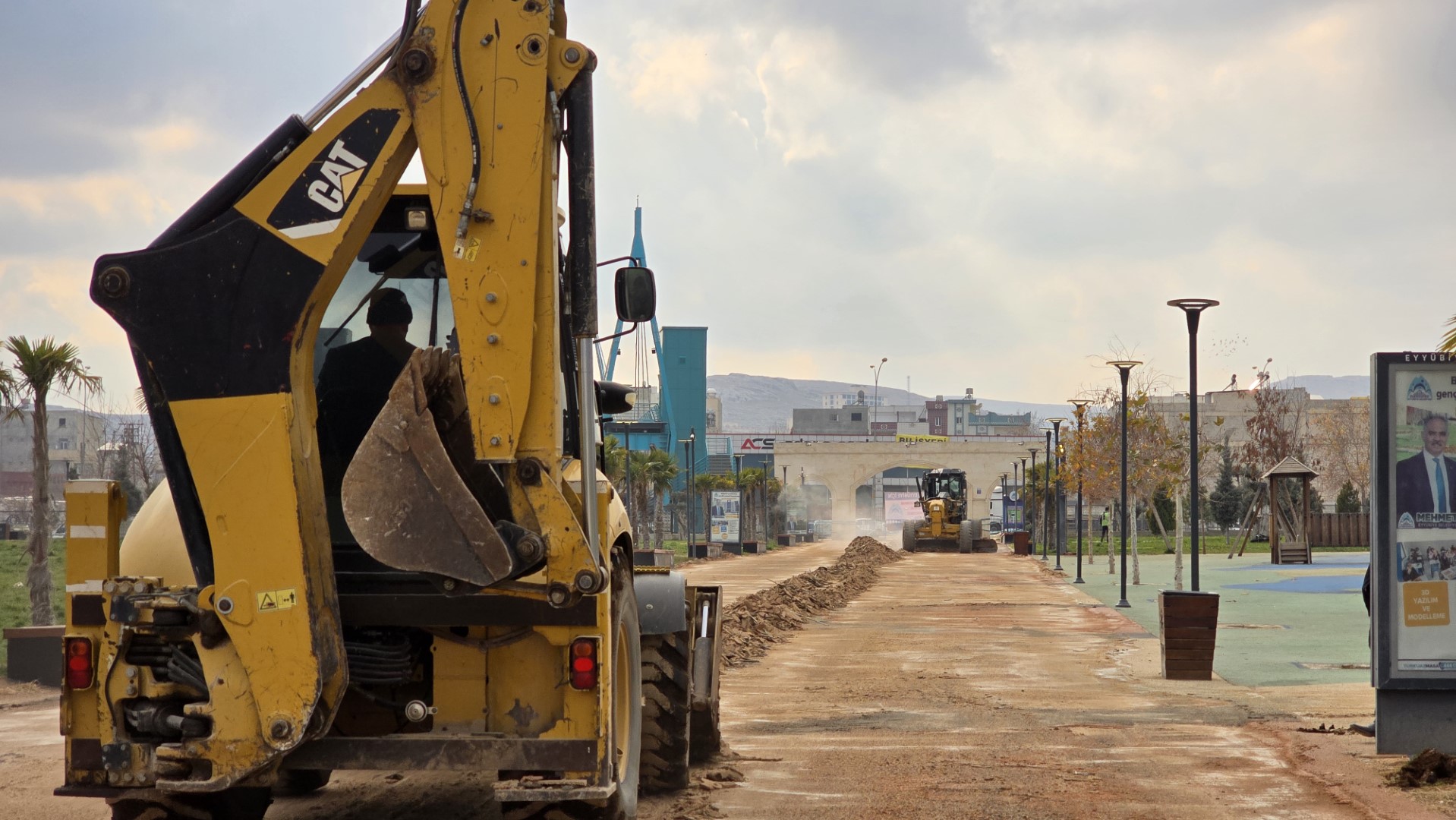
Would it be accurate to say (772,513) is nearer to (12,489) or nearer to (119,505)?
(12,489)

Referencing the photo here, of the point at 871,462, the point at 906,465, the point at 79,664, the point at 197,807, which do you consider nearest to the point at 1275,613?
the point at 197,807

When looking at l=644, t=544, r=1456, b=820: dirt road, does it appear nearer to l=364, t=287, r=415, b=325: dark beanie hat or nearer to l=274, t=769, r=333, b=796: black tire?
l=274, t=769, r=333, b=796: black tire

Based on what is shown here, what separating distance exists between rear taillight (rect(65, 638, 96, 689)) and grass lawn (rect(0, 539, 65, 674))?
9510mm

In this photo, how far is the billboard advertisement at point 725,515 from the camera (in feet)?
282

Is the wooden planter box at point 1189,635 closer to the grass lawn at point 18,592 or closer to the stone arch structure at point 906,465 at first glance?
the grass lawn at point 18,592

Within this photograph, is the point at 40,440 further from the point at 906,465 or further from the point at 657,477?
the point at 906,465

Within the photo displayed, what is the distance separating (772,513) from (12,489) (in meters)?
48.7

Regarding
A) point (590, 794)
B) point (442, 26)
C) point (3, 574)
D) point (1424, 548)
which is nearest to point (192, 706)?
point (590, 794)

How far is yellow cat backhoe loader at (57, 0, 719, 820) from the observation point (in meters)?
5.29

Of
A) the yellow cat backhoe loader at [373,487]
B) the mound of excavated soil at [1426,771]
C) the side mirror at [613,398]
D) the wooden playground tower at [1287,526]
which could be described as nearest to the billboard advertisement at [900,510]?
the wooden playground tower at [1287,526]

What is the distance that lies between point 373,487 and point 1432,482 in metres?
7.69

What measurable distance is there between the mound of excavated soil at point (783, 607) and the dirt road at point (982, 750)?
628mm

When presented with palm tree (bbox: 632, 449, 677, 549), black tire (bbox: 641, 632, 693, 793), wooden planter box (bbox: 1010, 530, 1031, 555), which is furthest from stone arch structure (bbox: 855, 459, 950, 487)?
black tire (bbox: 641, 632, 693, 793)

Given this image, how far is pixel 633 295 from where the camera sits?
250 inches
